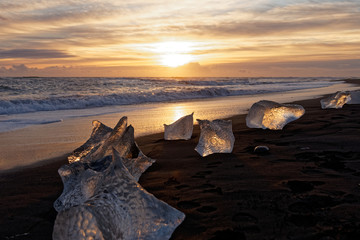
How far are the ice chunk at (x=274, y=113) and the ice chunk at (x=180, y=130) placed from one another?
1.12 meters

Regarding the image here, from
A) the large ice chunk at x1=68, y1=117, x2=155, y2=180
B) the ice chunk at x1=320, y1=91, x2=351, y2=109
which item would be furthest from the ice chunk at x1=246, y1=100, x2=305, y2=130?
the ice chunk at x1=320, y1=91, x2=351, y2=109

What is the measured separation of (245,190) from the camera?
240cm

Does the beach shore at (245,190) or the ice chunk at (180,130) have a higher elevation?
the ice chunk at (180,130)

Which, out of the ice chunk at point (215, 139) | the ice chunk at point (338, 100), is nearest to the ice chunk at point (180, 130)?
the ice chunk at point (215, 139)

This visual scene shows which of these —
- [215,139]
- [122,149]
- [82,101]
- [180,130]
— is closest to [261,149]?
[215,139]

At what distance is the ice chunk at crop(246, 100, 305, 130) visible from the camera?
4699 mm

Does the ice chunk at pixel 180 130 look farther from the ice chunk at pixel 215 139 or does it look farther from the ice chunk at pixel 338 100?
the ice chunk at pixel 338 100

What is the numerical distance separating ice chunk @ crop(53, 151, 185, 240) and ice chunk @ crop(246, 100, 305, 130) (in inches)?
129

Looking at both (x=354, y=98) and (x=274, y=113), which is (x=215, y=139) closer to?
(x=274, y=113)

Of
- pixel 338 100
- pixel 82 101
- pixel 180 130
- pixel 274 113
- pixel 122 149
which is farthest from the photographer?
pixel 82 101

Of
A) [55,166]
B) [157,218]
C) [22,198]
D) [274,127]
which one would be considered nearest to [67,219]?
[157,218]

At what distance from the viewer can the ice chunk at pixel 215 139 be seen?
354cm

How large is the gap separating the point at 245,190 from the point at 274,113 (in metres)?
2.63

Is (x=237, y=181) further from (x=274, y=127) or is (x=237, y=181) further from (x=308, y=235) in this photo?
(x=274, y=127)
